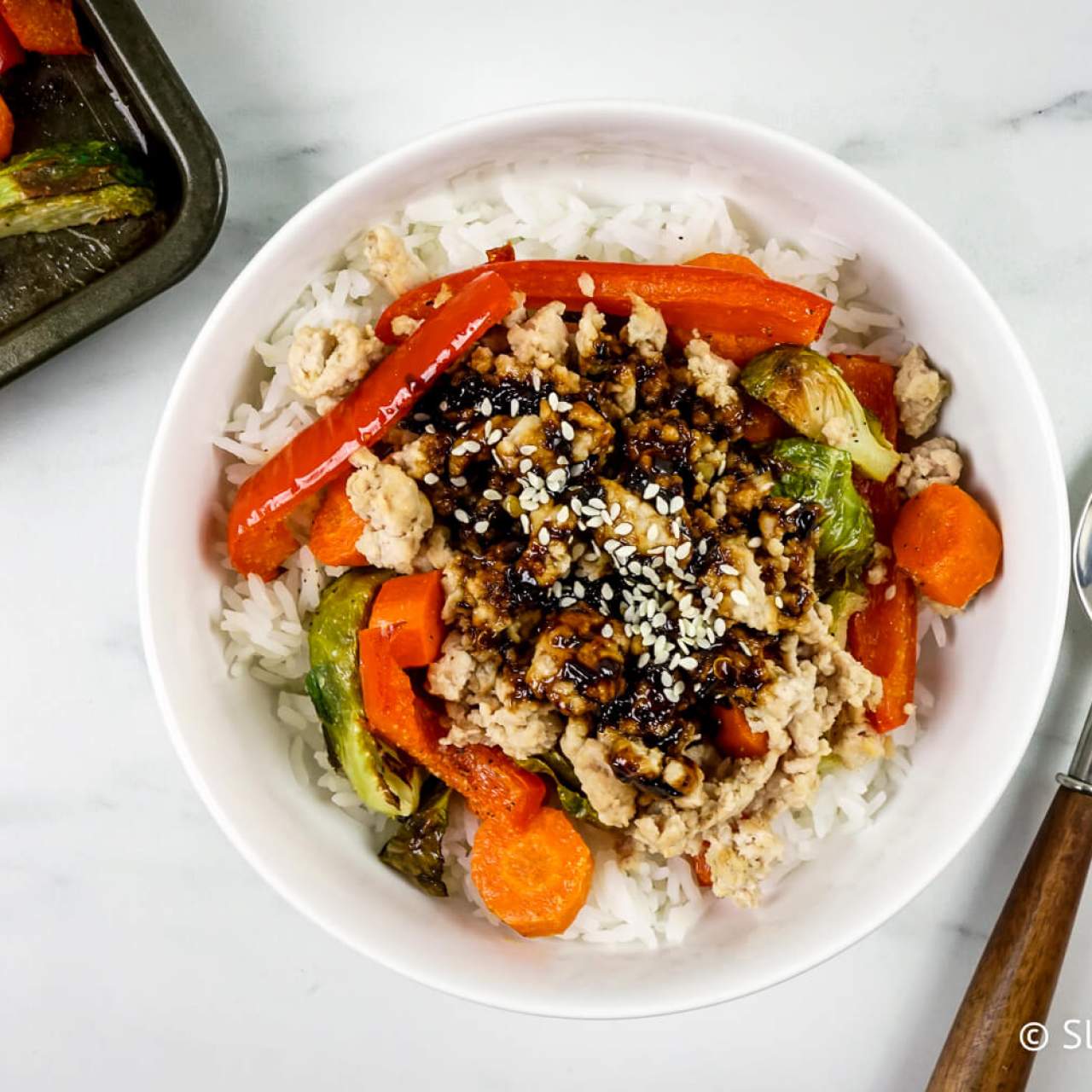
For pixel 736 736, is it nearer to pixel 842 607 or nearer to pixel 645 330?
pixel 842 607

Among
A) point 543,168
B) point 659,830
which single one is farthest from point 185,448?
point 659,830

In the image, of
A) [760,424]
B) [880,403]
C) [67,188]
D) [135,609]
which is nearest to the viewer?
[760,424]

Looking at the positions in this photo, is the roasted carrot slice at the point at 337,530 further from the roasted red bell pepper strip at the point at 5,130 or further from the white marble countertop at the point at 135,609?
the roasted red bell pepper strip at the point at 5,130

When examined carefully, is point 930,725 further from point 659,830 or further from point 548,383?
point 548,383

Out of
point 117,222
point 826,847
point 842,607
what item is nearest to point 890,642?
point 842,607

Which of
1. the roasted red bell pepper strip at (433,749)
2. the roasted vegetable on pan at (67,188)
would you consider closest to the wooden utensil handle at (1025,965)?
the roasted red bell pepper strip at (433,749)

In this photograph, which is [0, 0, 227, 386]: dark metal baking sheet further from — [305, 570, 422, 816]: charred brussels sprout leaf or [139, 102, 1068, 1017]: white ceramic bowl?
[305, 570, 422, 816]: charred brussels sprout leaf

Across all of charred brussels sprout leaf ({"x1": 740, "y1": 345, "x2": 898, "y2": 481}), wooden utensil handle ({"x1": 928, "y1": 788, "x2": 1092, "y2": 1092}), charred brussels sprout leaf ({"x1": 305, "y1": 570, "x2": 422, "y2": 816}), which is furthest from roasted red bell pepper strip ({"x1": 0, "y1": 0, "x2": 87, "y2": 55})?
wooden utensil handle ({"x1": 928, "y1": 788, "x2": 1092, "y2": 1092})
